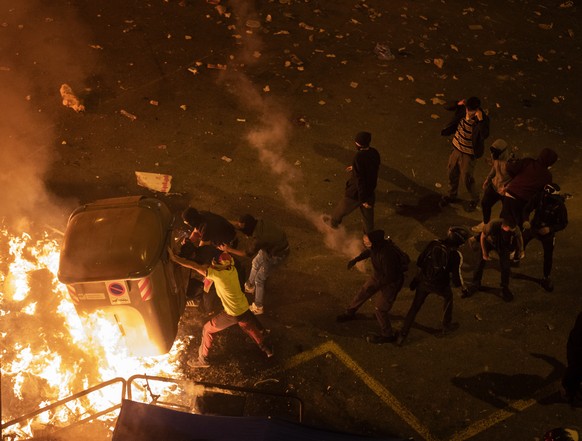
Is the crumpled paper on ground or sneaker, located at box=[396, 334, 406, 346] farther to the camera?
the crumpled paper on ground

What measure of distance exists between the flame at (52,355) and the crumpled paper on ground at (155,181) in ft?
8.13

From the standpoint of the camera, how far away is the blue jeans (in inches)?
292

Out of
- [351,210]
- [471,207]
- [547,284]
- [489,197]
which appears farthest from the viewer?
[471,207]

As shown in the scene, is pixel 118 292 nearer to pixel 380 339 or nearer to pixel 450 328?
pixel 380 339

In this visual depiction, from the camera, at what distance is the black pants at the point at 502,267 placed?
7758 mm

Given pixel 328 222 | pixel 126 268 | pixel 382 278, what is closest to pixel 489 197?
pixel 328 222

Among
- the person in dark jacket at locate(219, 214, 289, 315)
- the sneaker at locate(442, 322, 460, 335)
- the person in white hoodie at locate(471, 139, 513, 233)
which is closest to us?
the person in dark jacket at locate(219, 214, 289, 315)

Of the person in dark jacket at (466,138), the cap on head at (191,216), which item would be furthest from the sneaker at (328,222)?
the cap on head at (191,216)

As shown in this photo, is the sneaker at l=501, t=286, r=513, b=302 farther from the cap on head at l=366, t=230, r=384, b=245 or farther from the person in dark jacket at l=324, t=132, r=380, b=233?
the cap on head at l=366, t=230, r=384, b=245

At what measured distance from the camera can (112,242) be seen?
6.30 metres

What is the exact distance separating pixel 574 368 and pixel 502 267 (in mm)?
1734

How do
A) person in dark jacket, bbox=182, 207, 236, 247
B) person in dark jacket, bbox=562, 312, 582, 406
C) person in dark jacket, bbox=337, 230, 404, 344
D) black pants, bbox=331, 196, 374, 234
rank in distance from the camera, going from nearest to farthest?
1. person in dark jacket, bbox=562, 312, 582, 406
2. person in dark jacket, bbox=337, 230, 404, 344
3. person in dark jacket, bbox=182, 207, 236, 247
4. black pants, bbox=331, 196, 374, 234

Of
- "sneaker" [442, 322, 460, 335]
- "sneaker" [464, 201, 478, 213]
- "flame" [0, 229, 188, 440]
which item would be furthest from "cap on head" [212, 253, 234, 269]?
"sneaker" [464, 201, 478, 213]

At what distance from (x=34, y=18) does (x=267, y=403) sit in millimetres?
11330
